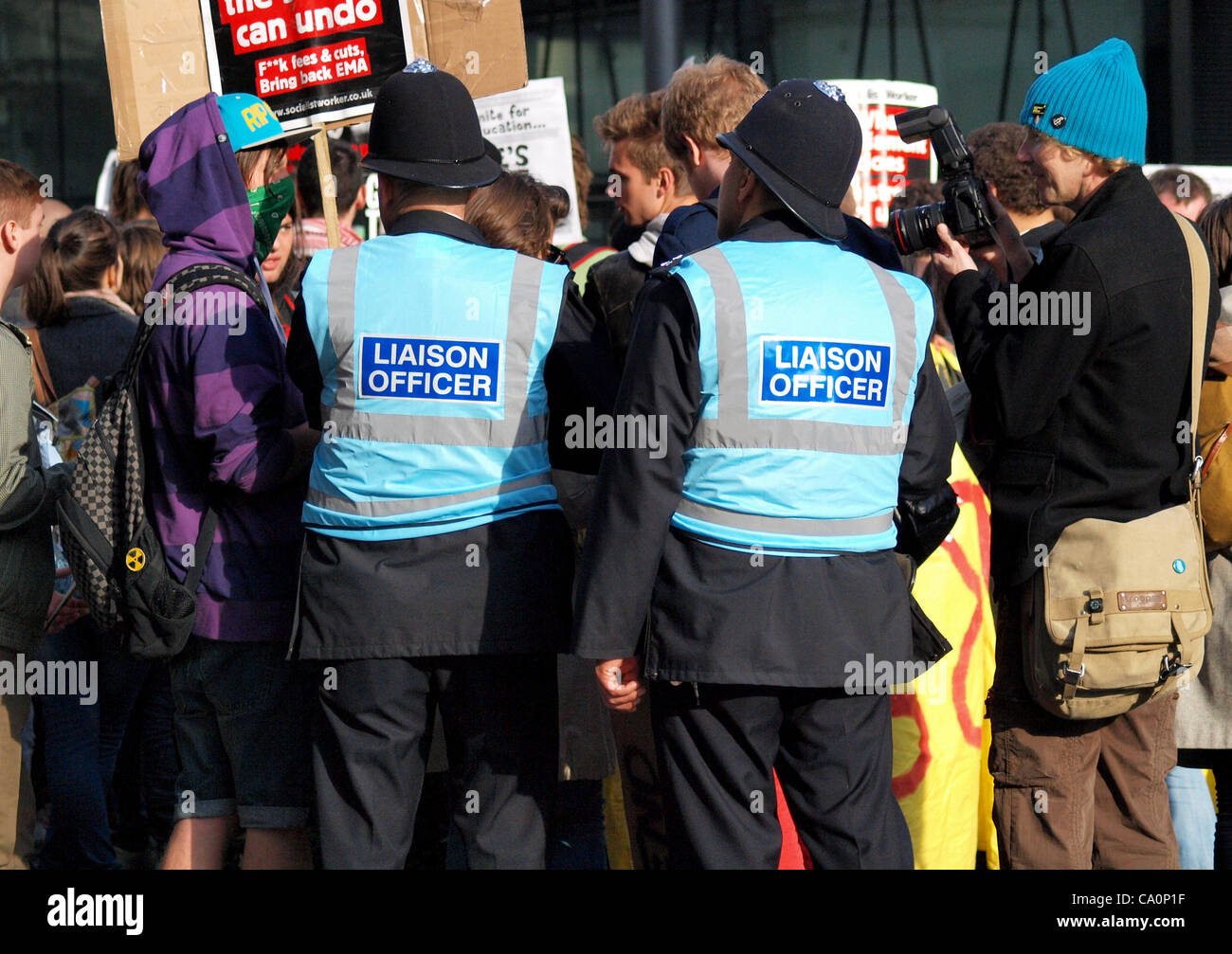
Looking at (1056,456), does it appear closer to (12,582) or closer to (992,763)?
(992,763)

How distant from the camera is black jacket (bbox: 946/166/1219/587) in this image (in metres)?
3.12

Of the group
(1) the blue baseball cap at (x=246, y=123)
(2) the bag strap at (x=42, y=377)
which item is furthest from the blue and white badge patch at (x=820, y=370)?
(2) the bag strap at (x=42, y=377)

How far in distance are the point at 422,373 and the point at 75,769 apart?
2.16 metres

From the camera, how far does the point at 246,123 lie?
10.8ft

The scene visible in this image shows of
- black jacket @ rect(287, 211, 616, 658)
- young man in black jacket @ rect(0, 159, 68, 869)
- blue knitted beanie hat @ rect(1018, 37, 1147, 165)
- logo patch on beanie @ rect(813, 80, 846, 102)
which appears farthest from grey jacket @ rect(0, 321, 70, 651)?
blue knitted beanie hat @ rect(1018, 37, 1147, 165)

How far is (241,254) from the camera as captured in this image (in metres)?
3.23

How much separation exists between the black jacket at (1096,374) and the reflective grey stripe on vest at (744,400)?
1.70 ft

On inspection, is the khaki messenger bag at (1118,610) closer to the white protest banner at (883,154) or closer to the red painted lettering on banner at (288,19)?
the red painted lettering on banner at (288,19)

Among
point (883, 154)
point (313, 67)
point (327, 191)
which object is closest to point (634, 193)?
point (327, 191)

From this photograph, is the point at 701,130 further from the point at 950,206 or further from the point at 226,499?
the point at 226,499

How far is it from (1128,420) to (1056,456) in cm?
17

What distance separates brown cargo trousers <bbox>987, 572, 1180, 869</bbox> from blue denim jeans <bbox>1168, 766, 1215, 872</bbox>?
0.38 meters

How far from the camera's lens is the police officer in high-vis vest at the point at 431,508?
2.83m

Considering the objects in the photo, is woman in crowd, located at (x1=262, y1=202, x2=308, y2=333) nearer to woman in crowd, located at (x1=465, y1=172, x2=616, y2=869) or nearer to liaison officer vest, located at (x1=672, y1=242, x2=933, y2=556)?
woman in crowd, located at (x1=465, y1=172, x2=616, y2=869)
